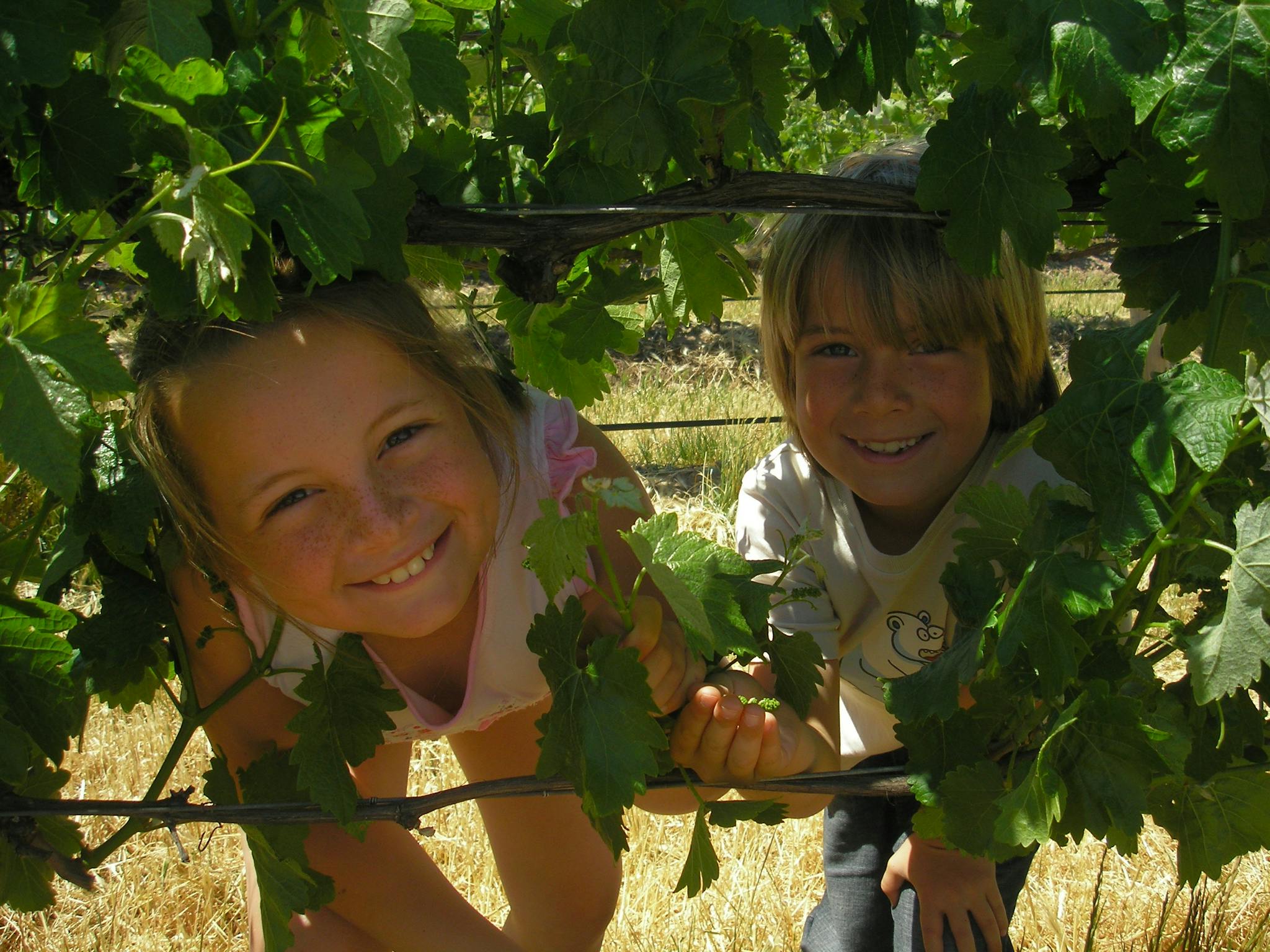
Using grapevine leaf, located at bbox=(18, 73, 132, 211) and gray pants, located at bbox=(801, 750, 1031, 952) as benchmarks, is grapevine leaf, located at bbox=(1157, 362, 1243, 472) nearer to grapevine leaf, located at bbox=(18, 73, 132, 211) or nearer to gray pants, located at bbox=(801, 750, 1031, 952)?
grapevine leaf, located at bbox=(18, 73, 132, 211)

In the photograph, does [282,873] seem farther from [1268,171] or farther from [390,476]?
[1268,171]

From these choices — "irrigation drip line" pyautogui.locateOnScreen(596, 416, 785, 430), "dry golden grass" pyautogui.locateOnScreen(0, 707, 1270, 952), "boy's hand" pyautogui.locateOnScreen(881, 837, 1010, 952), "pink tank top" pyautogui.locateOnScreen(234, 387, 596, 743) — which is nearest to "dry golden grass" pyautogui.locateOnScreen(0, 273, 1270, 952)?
"dry golden grass" pyautogui.locateOnScreen(0, 707, 1270, 952)

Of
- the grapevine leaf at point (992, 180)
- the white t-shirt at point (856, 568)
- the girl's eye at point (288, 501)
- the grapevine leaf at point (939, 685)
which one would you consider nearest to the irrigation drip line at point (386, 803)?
the grapevine leaf at point (939, 685)

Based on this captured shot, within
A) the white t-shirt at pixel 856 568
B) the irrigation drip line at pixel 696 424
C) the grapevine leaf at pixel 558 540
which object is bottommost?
the irrigation drip line at pixel 696 424

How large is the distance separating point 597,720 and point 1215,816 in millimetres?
698

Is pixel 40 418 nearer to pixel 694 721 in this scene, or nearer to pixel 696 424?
pixel 694 721

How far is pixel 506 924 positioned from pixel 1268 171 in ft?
6.46

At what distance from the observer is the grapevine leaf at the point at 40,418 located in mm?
953

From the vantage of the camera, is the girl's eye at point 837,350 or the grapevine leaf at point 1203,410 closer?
the grapevine leaf at point 1203,410

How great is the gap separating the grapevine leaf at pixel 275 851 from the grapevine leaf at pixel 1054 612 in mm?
900

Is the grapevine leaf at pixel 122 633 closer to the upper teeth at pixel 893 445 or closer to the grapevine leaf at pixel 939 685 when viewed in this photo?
the grapevine leaf at pixel 939 685

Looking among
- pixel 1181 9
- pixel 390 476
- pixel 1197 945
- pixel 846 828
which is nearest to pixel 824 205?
pixel 1181 9

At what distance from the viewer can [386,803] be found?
1.42 m

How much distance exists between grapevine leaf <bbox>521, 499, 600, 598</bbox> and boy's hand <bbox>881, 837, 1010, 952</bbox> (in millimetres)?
1056
